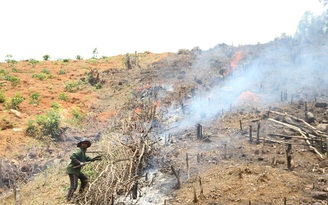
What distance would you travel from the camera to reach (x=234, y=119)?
11688 mm

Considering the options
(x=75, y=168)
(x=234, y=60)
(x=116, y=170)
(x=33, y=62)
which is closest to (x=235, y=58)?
(x=234, y=60)

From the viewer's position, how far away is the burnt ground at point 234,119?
672cm

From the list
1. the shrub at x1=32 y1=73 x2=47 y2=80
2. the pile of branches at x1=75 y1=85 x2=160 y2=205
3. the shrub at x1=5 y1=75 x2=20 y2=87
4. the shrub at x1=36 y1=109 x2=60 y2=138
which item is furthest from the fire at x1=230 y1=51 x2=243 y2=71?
the shrub at x1=5 y1=75 x2=20 y2=87

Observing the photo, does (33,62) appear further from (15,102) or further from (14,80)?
(15,102)

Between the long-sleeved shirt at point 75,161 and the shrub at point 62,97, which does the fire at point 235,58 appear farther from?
the long-sleeved shirt at point 75,161

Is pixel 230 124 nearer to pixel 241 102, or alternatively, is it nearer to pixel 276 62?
pixel 241 102

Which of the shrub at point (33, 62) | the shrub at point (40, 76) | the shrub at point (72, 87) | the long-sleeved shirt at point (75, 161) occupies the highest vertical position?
the shrub at point (33, 62)

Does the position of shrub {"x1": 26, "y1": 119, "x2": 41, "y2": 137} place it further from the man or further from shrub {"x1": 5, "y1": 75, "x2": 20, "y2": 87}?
shrub {"x1": 5, "y1": 75, "x2": 20, "y2": 87}

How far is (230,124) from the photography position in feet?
37.0

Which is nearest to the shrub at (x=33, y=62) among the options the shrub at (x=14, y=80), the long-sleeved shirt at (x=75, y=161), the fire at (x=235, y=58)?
the shrub at (x=14, y=80)

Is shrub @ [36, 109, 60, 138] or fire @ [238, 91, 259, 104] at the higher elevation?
fire @ [238, 91, 259, 104]

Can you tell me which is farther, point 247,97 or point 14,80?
point 14,80

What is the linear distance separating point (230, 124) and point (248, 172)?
424 centimetres

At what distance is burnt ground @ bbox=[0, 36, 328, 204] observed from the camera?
6719 millimetres
